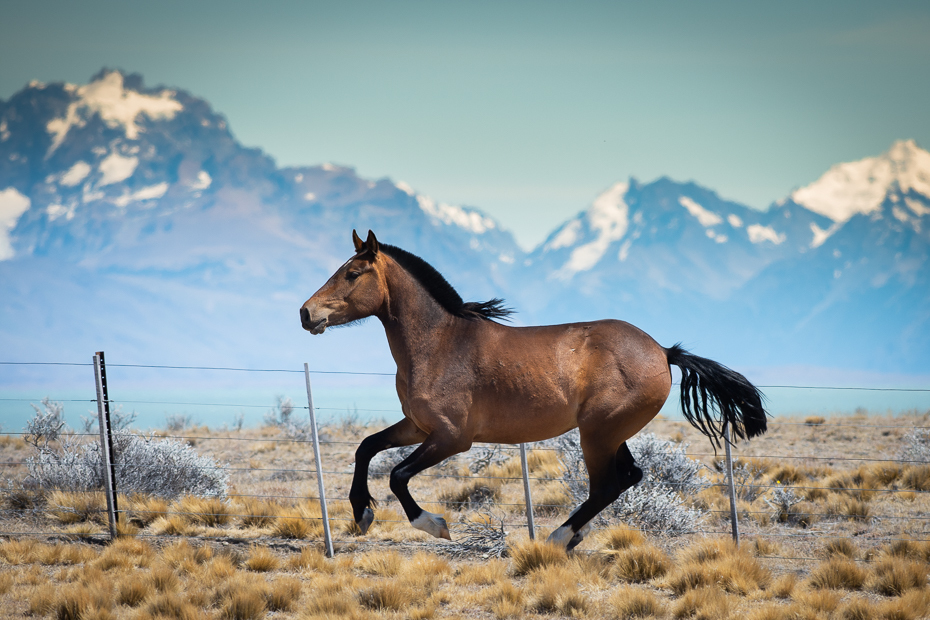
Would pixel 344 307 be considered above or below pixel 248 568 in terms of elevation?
above

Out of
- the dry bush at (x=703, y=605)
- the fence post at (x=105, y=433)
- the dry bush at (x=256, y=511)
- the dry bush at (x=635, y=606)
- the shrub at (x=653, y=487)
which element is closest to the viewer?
the dry bush at (x=703, y=605)

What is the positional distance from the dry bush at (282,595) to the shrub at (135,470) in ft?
16.8

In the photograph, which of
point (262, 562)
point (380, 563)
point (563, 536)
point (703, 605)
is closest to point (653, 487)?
point (563, 536)

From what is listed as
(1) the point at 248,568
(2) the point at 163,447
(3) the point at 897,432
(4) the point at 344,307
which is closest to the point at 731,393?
(4) the point at 344,307

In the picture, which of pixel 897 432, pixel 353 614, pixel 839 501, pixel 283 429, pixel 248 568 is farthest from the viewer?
pixel 283 429

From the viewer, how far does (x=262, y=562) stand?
707 cm

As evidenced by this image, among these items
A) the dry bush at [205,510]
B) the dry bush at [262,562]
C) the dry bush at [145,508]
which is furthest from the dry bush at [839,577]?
the dry bush at [145,508]

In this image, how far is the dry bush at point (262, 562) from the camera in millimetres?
7059

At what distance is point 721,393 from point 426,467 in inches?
111

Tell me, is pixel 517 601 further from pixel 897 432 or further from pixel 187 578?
pixel 897 432

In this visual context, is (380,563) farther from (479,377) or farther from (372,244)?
(372,244)

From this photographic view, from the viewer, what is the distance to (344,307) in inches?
236

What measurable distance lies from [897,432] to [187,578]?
1674 cm

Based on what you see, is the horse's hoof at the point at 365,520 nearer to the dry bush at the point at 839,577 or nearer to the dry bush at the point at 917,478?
the dry bush at the point at 839,577
